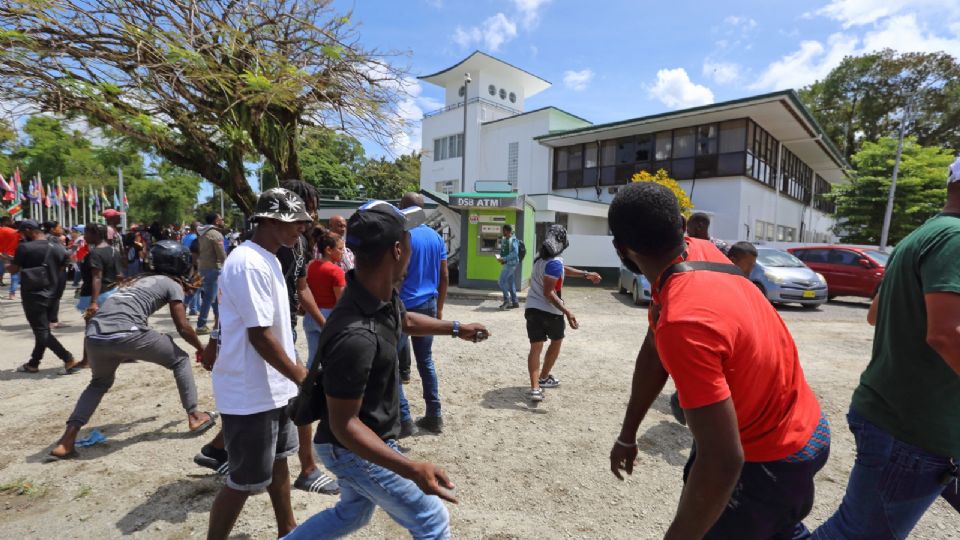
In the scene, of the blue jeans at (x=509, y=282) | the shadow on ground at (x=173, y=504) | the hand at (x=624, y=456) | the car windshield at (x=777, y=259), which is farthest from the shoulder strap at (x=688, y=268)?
the car windshield at (x=777, y=259)

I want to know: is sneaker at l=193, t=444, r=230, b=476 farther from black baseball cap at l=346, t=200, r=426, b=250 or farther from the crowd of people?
black baseball cap at l=346, t=200, r=426, b=250

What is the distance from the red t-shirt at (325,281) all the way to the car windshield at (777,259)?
11.4 meters

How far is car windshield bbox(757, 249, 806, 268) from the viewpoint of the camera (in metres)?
11.8

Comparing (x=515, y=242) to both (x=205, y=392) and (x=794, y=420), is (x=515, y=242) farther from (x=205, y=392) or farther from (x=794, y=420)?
(x=794, y=420)

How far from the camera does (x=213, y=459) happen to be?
3246mm

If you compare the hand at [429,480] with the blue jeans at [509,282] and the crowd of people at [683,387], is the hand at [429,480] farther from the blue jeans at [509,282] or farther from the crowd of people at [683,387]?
the blue jeans at [509,282]

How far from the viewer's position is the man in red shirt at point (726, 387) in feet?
3.94

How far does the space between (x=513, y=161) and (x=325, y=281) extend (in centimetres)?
2502

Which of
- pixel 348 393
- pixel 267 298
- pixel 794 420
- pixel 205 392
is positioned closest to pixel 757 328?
pixel 794 420

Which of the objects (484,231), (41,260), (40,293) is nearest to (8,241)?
(41,260)

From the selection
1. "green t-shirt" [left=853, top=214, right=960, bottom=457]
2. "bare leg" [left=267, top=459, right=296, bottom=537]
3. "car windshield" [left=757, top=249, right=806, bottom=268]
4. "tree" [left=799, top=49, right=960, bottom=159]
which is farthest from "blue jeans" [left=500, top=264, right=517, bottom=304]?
"tree" [left=799, top=49, right=960, bottom=159]

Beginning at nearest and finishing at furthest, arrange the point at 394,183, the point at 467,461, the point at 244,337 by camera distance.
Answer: the point at 244,337 < the point at 467,461 < the point at 394,183

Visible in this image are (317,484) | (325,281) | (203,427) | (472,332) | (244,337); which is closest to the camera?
(244,337)

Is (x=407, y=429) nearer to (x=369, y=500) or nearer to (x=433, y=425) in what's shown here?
(x=433, y=425)
